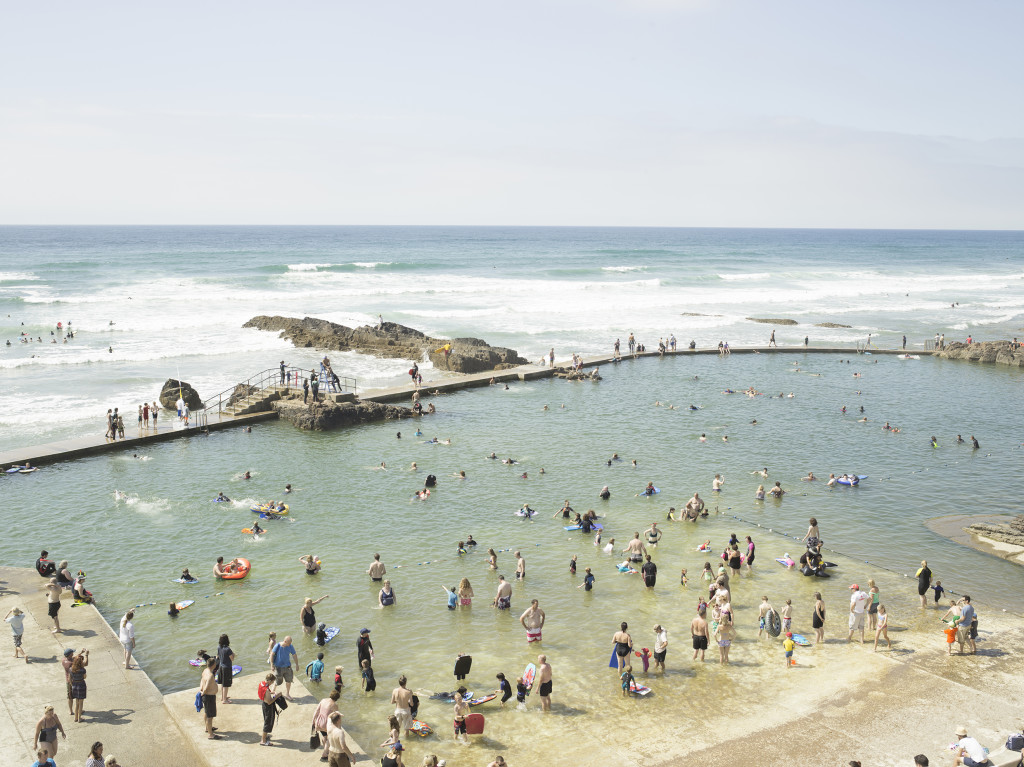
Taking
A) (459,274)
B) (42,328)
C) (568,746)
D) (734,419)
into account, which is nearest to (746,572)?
(568,746)

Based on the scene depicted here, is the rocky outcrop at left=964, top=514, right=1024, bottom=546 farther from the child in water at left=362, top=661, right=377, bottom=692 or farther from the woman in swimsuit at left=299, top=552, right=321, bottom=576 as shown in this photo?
the woman in swimsuit at left=299, top=552, right=321, bottom=576

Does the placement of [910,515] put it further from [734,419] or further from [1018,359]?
[1018,359]

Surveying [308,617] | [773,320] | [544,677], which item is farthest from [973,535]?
[773,320]

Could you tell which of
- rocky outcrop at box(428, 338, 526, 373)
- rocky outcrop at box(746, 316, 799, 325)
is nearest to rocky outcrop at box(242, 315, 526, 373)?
rocky outcrop at box(428, 338, 526, 373)

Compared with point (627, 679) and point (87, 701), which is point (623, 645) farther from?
point (87, 701)

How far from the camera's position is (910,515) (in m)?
25.4

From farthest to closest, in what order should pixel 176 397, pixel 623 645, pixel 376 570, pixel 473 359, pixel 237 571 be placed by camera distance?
1. pixel 473 359
2. pixel 176 397
3. pixel 237 571
4. pixel 376 570
5. pixel 623 645

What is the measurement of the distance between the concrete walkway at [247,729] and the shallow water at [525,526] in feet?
3.22

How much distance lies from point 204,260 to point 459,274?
46388 mm

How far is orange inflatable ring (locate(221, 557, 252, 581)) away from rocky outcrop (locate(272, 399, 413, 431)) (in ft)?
46.6

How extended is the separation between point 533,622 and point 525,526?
6981 mm

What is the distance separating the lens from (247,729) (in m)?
13.9

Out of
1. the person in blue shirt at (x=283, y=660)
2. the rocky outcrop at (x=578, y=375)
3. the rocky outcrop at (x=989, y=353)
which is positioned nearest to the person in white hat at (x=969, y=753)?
the person in blue shirt at (x=283, y=660)

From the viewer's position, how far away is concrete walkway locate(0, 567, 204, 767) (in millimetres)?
13258
